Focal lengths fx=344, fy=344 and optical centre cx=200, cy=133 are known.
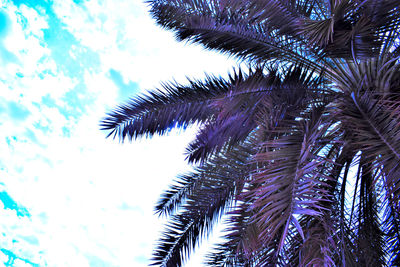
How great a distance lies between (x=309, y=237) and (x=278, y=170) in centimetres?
73

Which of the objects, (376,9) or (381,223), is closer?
(376,9)

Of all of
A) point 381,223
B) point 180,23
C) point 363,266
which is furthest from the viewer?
point 180,23

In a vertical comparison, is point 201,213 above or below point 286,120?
below

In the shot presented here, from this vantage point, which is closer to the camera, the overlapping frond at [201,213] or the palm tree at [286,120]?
the palm tree at [286,120]

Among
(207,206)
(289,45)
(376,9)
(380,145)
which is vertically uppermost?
(289,45)

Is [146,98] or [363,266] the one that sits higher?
[146,98]

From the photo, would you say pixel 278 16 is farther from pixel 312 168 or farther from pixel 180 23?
pixel 312 168

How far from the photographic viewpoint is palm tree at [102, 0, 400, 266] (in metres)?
2.98

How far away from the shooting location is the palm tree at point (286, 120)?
298cm

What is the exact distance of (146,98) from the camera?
4688mm

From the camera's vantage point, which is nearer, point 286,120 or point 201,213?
point 286,120

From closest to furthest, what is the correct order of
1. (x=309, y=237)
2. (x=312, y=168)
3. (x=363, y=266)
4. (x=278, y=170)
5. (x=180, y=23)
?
(x=312, y=168) → (x=278, y=170) → (x=309, y=237) → (x=363, y=266) → (x=180, y=23)

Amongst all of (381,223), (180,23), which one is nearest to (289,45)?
(180,23)

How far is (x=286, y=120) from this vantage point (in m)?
3.30
